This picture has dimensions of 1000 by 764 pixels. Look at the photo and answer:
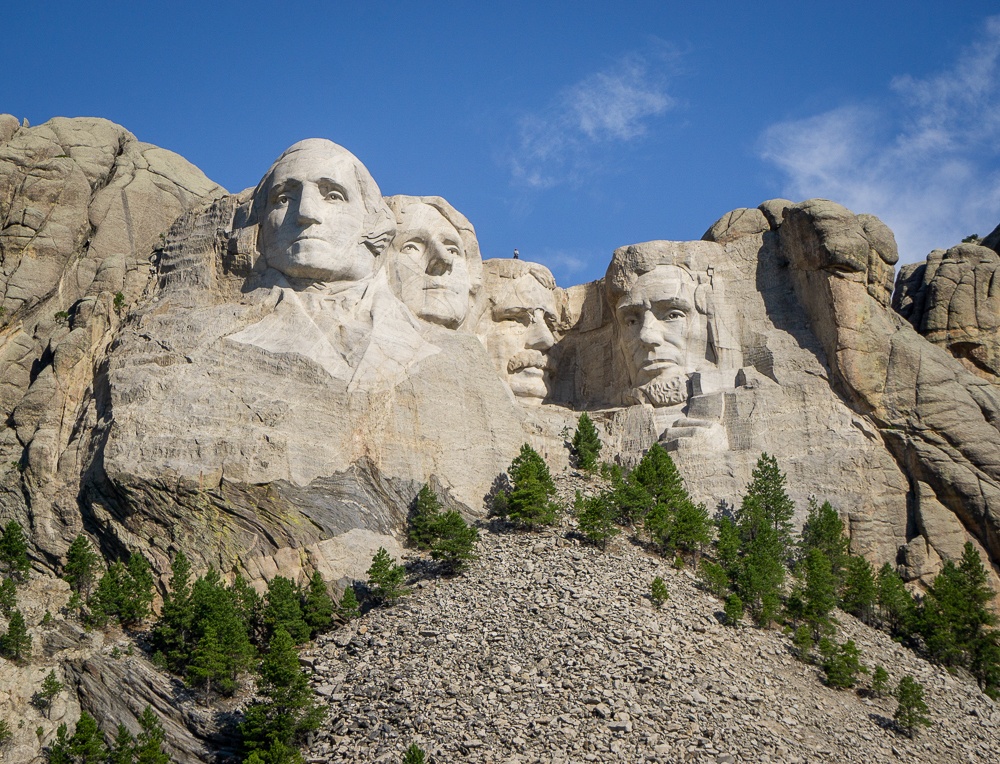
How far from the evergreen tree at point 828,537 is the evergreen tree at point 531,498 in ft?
18.0

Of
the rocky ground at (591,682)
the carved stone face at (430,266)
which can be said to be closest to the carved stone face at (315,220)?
the carved stone face at (430,266)

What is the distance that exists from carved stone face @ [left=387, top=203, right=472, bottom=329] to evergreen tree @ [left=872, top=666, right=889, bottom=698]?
13.4m

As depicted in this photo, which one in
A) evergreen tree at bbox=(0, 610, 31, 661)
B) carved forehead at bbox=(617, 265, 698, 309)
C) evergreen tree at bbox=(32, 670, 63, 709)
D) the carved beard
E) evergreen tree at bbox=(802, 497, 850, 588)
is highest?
carved forehead at bbox=(617, 265, 698, 309)

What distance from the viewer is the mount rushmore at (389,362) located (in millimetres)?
35031

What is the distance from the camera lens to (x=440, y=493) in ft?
121

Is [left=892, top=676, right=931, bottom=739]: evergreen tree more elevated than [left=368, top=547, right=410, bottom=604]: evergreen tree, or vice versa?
[left=368, top=547, right=410, bottom=604]: evergreen tree

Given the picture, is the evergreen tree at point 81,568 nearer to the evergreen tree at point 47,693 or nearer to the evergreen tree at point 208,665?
the evergreen tree at point 47,693

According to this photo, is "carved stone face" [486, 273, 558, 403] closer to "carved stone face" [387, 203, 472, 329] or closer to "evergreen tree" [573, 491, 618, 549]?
"carved stone face" [387, 203, 472, 329]

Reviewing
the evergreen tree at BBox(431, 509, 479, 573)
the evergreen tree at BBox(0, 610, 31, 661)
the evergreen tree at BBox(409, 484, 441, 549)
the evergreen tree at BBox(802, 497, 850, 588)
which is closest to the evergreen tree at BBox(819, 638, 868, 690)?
the evergreen tree at BBox(802, 497, 850, 588)

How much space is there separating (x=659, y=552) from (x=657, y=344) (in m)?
7.16

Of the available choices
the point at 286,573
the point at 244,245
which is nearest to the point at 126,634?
the point at 286,573

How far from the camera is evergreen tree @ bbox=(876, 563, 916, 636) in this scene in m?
36.0

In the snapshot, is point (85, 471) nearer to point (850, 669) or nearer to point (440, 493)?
point (440, 493)

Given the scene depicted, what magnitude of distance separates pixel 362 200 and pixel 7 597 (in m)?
12.3
